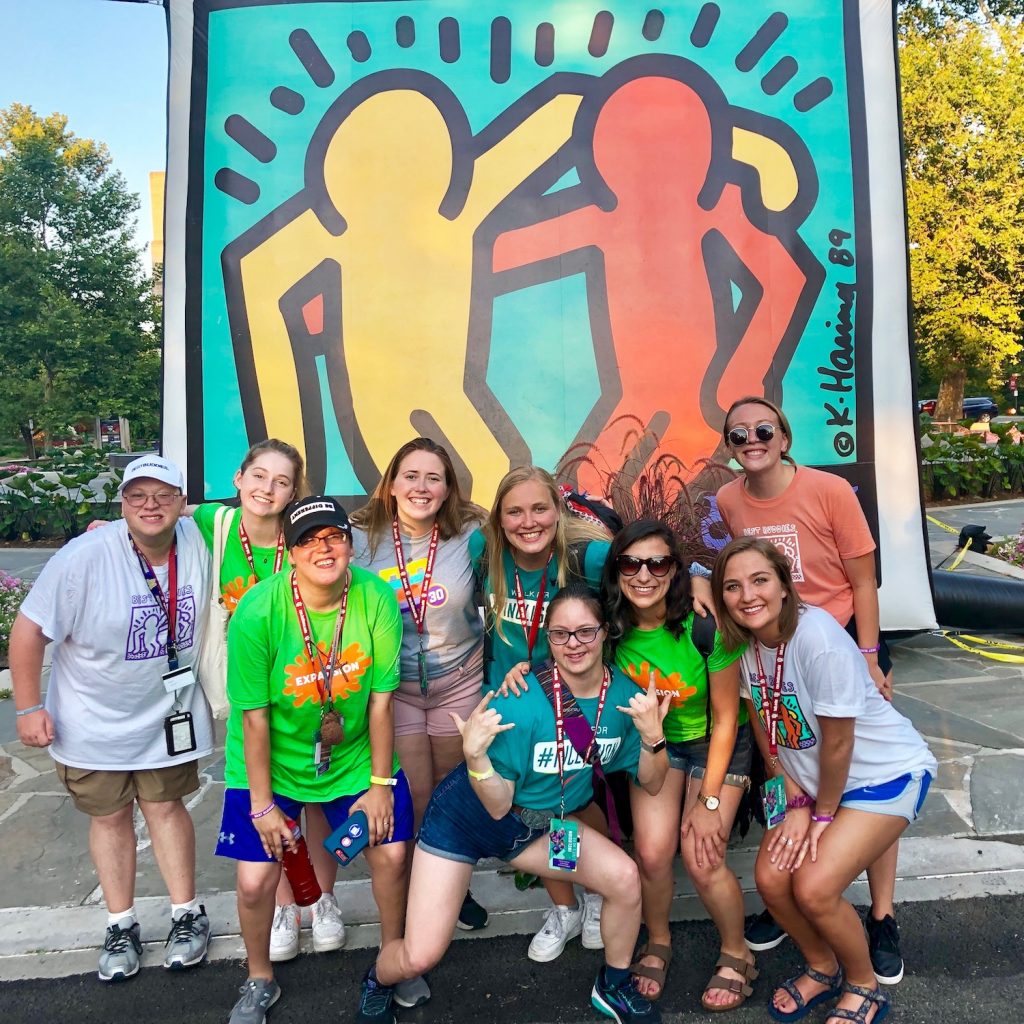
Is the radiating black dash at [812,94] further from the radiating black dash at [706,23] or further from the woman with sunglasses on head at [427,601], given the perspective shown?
the woman with sunglasses on head at [427,601]

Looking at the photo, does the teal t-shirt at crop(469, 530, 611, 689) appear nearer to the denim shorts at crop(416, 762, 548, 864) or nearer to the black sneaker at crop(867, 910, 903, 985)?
the denim shorts at crop(416, 762, 548, 864)

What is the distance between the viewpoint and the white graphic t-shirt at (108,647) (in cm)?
249

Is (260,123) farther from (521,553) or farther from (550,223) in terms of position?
(521,553)

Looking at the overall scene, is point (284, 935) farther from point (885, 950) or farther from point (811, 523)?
point (811, 523)

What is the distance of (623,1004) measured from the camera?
235 centimetres

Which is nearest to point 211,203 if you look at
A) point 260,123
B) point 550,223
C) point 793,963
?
point 260,123

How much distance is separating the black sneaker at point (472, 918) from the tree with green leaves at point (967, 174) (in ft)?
69.6

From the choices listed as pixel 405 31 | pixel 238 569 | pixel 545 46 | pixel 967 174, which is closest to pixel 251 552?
pixel 238 569

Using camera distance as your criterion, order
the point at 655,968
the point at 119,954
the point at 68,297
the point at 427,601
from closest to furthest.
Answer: the point at 655,968, the point at 119,954, the point at 427,601, the point at 68,297

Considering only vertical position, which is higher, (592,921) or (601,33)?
(601,33)

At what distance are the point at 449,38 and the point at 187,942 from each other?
16.5 ft

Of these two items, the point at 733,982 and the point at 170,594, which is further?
the point at 170,594

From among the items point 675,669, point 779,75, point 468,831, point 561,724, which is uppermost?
point 779,75

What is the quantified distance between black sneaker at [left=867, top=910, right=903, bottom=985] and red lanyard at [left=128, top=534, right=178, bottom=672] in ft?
7.70
